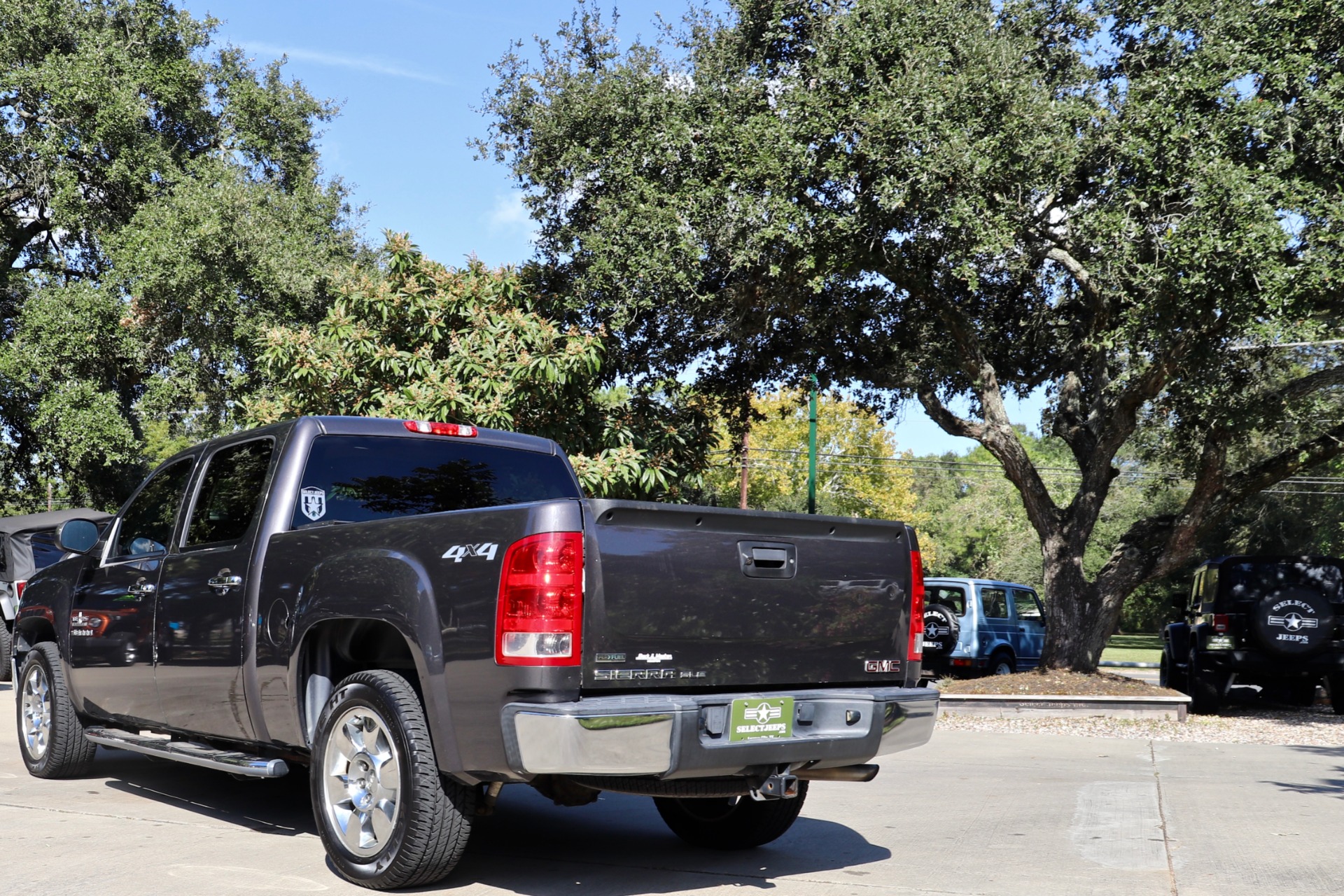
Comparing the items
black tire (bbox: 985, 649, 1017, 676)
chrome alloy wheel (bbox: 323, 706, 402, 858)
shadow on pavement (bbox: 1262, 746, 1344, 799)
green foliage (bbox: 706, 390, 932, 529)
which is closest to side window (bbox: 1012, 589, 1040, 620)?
black tire (bbox: 985, 649, 1017, 676)

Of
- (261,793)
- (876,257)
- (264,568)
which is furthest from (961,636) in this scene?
(264,568)

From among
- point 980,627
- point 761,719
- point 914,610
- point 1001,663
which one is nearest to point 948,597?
point 980,627

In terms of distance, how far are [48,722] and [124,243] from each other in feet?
49.1

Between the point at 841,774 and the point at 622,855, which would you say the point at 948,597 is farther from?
the point at 841,774

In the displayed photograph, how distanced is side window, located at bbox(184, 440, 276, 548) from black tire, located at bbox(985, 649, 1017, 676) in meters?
15.5

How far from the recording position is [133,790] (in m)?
7.29

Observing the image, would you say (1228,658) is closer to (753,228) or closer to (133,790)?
(753,228)

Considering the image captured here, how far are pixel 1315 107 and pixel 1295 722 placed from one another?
6465mm

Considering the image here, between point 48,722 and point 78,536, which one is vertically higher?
point 78,536

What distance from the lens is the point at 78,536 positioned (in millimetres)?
7121

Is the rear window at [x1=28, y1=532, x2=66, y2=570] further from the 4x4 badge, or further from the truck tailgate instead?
the truck tailgate

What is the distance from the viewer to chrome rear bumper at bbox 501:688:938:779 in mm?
4258

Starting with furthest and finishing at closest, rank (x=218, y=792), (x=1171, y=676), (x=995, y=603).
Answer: (x=995, y=603) < (x=1171, y=676) < (x=218, y=792)

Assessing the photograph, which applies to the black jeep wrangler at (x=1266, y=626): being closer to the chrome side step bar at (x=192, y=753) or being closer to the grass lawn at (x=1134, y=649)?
the chrome side step bar at (x=192, y=753)
